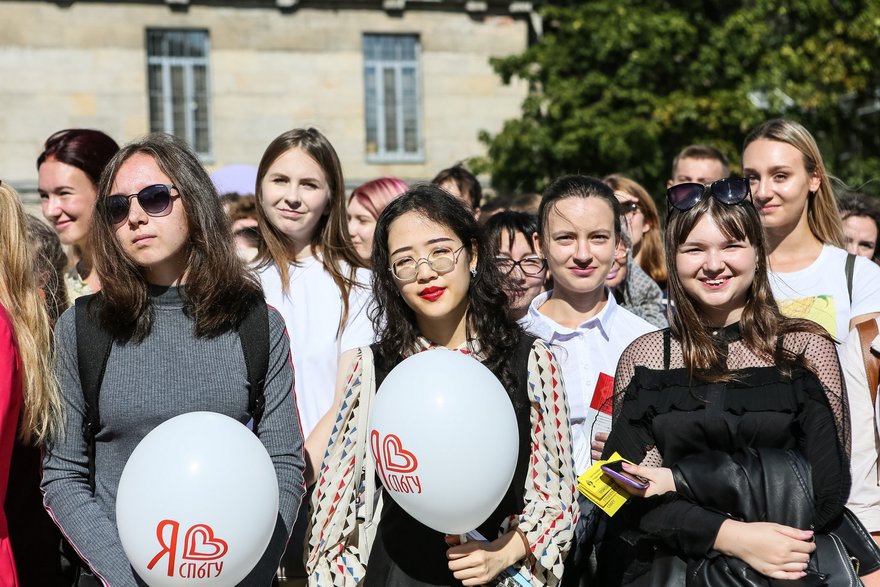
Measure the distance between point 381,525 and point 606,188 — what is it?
6.36 feet

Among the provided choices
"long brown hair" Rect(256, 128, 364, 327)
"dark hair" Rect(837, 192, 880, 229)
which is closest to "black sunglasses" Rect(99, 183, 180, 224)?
"long brown hair" Rect(256, 128, 364, 327)

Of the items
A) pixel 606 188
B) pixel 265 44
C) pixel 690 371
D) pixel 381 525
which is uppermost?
pixel 265 44

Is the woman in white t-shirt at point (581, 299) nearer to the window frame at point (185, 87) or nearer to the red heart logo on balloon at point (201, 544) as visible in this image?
the red heart logo on balloon at point (201, 544)

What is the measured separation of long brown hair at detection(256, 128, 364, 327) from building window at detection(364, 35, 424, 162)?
13615 mm

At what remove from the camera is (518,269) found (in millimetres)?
4984

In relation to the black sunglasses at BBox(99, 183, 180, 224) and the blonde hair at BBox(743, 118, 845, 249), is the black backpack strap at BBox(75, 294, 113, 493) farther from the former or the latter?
the blonde hair at BBox(743, 118, 845, 249)

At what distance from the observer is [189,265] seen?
10.9 ft

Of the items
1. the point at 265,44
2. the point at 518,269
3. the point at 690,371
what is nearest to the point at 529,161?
the point at 265,44

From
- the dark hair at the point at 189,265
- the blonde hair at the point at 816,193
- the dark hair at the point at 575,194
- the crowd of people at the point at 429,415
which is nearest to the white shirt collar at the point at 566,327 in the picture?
the dark hair at the point at 575,194

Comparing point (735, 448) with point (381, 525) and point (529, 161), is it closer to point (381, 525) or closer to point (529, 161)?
point (381, 525)

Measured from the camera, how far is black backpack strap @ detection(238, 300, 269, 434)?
3205 mm

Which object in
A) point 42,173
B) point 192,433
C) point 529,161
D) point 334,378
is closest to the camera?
point 192,433

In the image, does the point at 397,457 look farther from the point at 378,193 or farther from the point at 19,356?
the point at 378,193

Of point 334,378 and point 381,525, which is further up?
point 334,378
